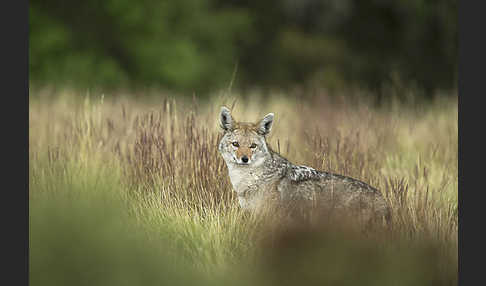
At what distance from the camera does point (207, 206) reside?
390 centimetres

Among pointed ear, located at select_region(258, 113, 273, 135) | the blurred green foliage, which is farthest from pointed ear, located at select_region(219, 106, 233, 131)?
the blurred green foliage

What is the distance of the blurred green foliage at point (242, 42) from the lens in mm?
12495

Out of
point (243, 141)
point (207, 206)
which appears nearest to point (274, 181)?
point (243, 141)

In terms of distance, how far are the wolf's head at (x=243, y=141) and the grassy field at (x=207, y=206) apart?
0.94ft

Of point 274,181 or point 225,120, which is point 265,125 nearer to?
point 225,120

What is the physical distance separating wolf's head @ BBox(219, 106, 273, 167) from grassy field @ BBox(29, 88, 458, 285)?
287mm

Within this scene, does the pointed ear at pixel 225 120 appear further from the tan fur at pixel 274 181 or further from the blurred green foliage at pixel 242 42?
the blurred green foliage at pixel 242 42

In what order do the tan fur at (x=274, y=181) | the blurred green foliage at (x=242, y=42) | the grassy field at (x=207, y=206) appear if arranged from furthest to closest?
the blurred green foliage at (x=242, y=42) < the tan fur at (x=274, y=181) < the grassy field at (x=207, y=206)

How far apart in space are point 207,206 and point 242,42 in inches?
448

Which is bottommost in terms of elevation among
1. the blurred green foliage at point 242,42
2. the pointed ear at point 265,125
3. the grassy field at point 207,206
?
the grassy field at point 207,206

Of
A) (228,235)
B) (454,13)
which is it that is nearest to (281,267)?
(228,235)

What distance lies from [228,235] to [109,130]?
1866mm

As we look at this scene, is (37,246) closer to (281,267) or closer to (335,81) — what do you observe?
(281,267)

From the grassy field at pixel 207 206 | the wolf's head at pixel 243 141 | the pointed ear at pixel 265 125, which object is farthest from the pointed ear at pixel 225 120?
the grassy field at pixel 207 206
